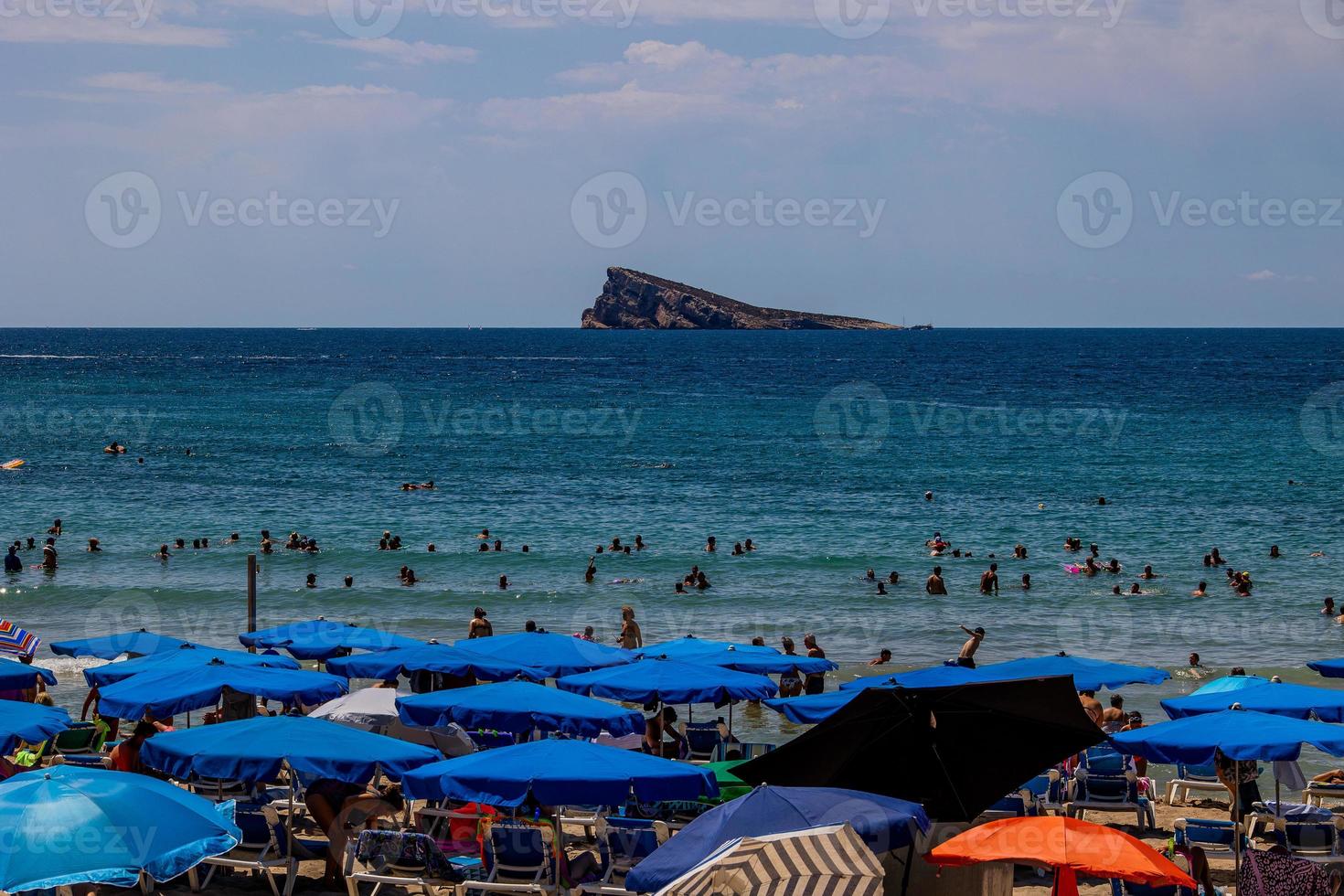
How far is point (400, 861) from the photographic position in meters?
10.5

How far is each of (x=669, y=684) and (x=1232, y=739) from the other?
539 cm

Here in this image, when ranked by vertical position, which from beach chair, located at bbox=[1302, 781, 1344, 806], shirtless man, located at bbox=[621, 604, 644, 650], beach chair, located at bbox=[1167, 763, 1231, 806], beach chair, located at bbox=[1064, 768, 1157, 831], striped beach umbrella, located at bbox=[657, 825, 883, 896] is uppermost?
striped beach umbrella, located at bbox=[657, 825, 883, 896]

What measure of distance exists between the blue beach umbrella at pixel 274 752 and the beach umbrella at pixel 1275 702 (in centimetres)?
731

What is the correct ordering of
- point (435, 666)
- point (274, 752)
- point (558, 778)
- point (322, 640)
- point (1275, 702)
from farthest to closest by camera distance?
point (322, 640)
point (435, 666)
point (1275, 702)
point (274, 752)
point (558, 778)

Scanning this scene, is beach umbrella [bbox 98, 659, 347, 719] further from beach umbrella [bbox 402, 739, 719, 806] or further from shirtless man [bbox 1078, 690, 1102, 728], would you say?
shirtless man [bbox 1078, 690, 1102, 728]

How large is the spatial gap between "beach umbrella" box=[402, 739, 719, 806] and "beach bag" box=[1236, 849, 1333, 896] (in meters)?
3.89

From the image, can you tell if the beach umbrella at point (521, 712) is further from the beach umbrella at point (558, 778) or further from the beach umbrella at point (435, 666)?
the beach umbrella at point (435, 666)

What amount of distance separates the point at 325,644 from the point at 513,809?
6037 mm

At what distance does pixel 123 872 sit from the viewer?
7426 mm

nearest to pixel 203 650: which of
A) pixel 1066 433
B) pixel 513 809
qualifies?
pixel 513 809

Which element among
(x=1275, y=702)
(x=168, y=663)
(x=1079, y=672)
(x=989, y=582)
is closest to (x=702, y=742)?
(x=1079, y=672)

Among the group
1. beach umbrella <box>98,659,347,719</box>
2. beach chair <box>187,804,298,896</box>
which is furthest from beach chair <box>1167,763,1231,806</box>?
beach chair <box>187,804,298,896</box>

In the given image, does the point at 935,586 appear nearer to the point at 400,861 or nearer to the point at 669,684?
the point at 669,684

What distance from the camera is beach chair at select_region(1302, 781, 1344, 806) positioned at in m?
14.5
